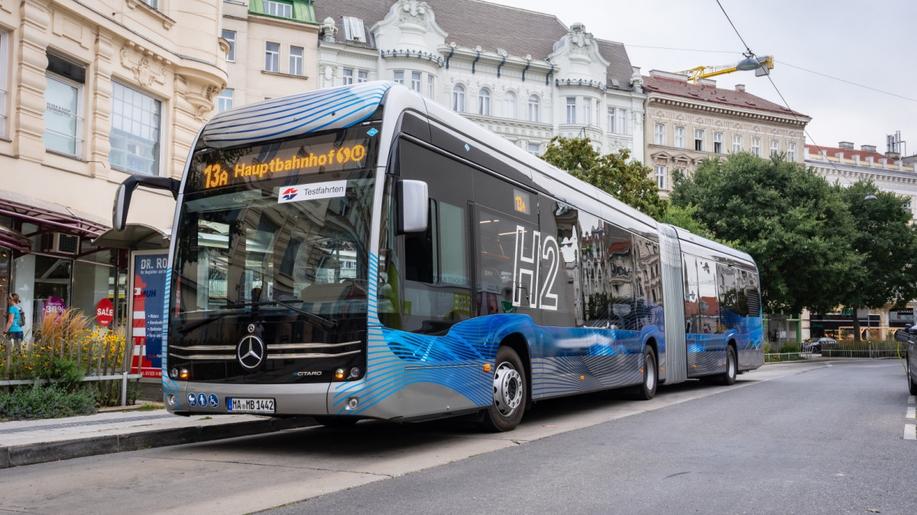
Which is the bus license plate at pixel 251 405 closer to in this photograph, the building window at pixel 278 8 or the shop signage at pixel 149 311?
the shop signage at pixel 149 311

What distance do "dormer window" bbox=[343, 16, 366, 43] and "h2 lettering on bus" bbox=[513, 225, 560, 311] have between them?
37.1 meters

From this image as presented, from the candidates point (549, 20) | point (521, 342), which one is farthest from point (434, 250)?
point (549, 20)

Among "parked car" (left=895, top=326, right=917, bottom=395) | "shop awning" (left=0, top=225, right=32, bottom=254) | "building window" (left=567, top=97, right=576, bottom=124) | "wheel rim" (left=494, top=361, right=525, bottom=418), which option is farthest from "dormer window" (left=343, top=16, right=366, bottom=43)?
"wheel rim" (left=494, top=361, right=525, bottom=418)

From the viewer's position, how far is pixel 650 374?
16.0 metres

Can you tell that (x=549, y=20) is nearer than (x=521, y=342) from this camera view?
No

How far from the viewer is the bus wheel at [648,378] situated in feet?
51.4

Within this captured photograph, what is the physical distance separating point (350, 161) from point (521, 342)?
353 centimetres

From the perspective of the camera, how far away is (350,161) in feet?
26.7

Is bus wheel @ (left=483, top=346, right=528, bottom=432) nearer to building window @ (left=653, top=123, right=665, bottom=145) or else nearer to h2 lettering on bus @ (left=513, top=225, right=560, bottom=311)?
h2 lettering on bus @ (left=513, top=225, right=560, bottom=311)

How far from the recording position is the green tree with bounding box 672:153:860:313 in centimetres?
4256

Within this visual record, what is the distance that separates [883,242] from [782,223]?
13549mm

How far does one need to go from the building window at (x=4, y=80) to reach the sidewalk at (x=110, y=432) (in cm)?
694

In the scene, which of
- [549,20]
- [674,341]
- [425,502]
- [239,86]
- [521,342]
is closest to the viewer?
[425,502]

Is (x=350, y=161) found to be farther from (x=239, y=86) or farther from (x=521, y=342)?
(x=239, y=86)
